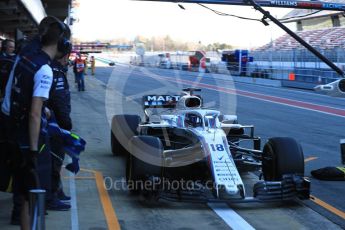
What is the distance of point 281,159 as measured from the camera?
21.5ft

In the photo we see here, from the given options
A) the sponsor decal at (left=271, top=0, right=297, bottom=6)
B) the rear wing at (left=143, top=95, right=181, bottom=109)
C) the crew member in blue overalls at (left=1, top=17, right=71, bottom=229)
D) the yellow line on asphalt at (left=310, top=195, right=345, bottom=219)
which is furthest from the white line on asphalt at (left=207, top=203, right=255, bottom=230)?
the sponsor decal at (left=271, top=0, right=297, bottom=6)

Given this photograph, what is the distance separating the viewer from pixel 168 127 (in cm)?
786

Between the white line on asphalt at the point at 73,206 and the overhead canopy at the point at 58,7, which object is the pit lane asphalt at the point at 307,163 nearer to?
the white line on asphalt at the point at 73,206

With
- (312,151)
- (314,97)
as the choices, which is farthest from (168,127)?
(314,97)

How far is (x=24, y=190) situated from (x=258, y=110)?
49.1ft

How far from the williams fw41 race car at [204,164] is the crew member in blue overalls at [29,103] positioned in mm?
2072

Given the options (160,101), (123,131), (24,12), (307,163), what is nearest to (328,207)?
(307,163)

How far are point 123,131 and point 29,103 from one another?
502 cm

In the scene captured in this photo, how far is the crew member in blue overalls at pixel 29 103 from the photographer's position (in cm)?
408

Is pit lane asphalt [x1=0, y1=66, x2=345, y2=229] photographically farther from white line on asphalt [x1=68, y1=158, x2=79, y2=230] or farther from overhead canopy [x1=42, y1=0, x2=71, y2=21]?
overhead canopy [x1=42, y1=0, x2=71, y2=21]

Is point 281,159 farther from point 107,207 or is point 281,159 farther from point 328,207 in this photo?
point 107,207

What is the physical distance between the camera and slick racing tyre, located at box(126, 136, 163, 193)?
623 centimetres

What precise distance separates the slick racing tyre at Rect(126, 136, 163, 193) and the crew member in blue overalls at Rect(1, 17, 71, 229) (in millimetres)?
1963

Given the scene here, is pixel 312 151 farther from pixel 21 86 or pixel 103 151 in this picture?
pixel 21 86
